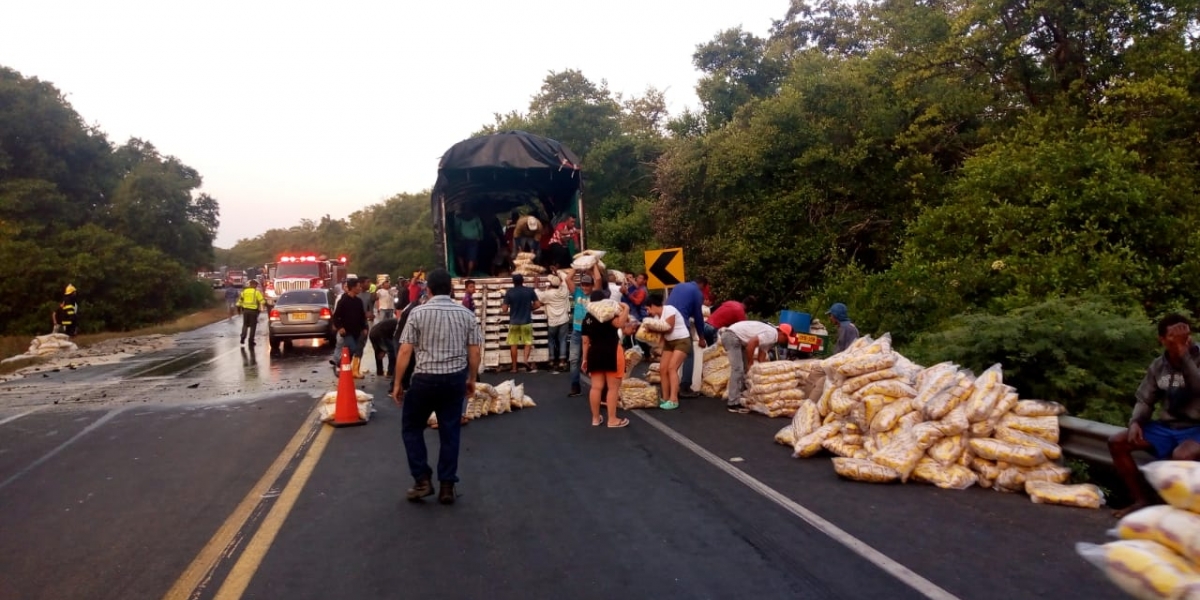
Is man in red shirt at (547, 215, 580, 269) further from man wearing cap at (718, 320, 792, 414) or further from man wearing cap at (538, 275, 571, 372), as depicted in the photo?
man wearing cap at (718, 320, 792, 414)

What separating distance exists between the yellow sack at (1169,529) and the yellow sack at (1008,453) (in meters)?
3.86

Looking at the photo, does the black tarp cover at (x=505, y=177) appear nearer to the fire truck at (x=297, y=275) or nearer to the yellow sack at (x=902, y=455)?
the yellow sack at (x=902, y=455)

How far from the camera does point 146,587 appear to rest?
4.73 meters

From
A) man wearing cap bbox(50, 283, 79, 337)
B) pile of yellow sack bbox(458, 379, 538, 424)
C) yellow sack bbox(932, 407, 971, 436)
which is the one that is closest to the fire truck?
man wearing cap bbox(50, 283, 79, 337)

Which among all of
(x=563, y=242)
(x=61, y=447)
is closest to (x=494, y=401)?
(x=61, y=447)

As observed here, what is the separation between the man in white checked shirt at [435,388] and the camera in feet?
21.1

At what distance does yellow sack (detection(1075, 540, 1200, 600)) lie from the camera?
8.42 feet

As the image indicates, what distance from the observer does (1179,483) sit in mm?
2752

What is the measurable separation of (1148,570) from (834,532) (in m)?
2.90

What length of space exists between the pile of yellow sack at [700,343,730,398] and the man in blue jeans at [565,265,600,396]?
1.83 m

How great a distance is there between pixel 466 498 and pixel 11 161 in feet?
124

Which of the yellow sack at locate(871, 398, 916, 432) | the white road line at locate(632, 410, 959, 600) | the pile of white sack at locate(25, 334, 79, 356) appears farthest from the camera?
the pile of white sack at locate(25, 334, 79, 356)

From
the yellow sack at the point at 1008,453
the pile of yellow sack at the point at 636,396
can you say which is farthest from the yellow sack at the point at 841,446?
the pile of yellow sack at the point at 636,396

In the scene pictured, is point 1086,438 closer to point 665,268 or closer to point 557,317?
point 665,268
